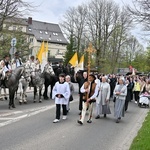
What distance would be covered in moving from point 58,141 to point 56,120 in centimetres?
307

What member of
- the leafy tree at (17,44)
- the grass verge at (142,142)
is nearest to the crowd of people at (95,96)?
the grass verge at (142,142)

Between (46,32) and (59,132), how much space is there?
91.1 m

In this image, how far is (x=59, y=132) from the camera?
389 inches

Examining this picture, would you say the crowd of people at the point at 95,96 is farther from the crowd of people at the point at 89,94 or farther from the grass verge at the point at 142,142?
the grass verge at the point at 142,142

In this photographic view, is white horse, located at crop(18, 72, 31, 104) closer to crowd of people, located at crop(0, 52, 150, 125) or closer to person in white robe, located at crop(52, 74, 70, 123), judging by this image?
crowd of people, located at crop(0, 52, 150, 125)

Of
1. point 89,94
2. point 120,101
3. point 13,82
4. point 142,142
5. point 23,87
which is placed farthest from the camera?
point 23,87

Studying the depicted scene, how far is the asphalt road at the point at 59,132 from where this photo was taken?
820cm

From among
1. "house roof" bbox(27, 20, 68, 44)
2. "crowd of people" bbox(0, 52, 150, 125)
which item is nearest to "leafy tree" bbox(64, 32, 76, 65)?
"house roof" bbox(27, 20, 68, 44)

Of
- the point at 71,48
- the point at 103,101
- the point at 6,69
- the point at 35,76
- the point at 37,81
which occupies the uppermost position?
the point at 71,48

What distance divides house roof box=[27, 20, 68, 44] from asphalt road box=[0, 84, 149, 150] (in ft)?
269

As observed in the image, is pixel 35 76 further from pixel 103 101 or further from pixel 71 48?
pixel 71 48

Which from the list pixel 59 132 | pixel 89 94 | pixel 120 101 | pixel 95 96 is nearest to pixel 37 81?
pixel 120 101

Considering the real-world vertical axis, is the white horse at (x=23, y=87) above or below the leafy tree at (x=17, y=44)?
below

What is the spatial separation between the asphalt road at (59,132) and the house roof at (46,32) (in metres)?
82.0
